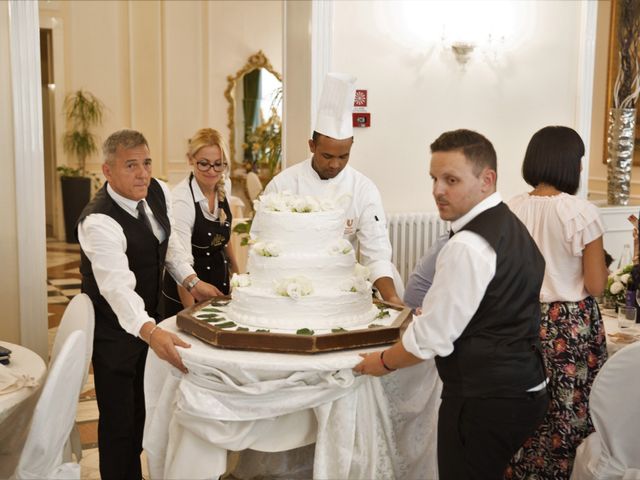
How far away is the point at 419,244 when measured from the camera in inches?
222

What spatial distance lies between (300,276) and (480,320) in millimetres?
756

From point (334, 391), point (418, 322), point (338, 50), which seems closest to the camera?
point (418, 322)

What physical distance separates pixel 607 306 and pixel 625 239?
2.31 meters

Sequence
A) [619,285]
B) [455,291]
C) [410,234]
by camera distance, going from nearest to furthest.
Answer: [455,291], [619,285], [410,234]

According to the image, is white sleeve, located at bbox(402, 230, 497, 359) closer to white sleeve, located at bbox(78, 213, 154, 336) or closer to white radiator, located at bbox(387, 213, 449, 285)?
white sleeve, located at bbox(78, 213, 154, 336)

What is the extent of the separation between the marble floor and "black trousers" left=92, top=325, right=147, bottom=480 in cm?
48

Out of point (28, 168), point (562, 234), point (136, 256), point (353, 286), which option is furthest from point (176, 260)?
point (562, 234)

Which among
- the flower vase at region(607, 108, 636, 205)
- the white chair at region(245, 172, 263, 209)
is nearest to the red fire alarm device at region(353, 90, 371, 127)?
the flower vase at region(607, 108, 636, 205)

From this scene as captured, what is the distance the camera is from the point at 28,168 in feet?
14.4

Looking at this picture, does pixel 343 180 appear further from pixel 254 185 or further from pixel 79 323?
pixel 254 185

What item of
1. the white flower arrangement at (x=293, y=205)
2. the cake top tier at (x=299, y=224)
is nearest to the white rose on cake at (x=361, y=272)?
the cake top tier at (x=299, y=224)

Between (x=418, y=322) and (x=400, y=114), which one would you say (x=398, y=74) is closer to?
(x=400, y=114)

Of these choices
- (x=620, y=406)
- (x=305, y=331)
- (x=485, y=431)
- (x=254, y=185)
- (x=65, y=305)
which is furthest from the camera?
(x=254, y=185)

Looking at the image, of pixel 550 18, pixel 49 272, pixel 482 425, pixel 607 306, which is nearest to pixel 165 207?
pixel 482 425
